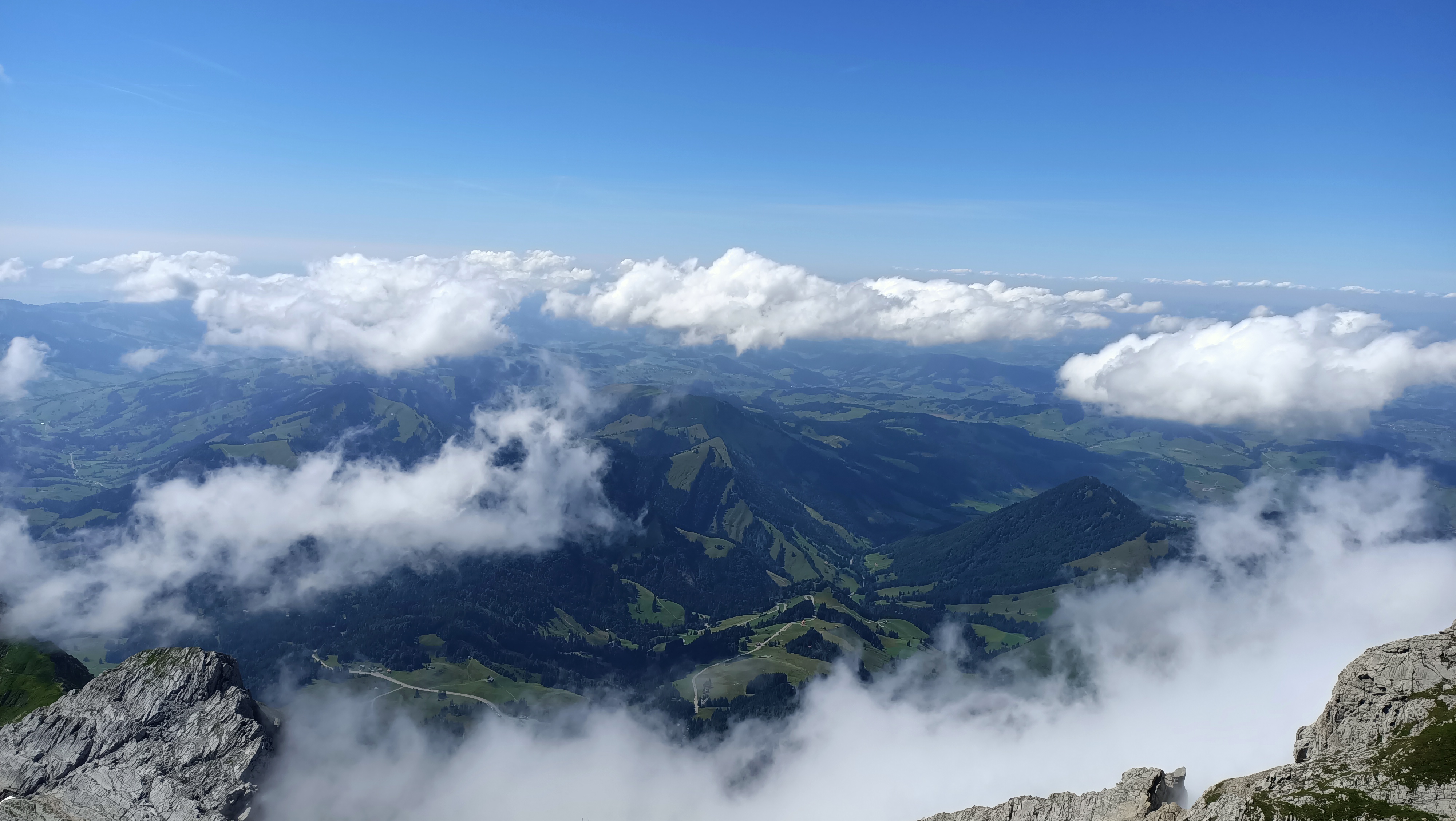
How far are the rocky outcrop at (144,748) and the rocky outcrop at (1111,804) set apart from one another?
105m

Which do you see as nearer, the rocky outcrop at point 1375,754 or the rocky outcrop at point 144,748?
the rocky outcrop at point 1375,754

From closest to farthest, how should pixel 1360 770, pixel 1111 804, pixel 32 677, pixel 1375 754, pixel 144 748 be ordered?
1. pixel 1360 770
2. pixel 1375 754
3. pixel 1111 804
4. pixel 144 748
5. pixel 32 677

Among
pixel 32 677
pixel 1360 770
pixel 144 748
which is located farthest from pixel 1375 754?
pixel 32 677

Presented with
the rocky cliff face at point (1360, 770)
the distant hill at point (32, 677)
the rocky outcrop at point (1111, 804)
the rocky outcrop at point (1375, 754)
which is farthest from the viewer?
the distant hill at point (32, 677)

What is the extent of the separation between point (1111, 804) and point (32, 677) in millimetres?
188695

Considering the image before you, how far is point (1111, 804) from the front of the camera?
229 ft

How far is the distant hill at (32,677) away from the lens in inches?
4946

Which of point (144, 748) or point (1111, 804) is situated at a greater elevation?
point (1111, 804)

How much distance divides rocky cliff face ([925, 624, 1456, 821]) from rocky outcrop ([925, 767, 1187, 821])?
0.44 feet

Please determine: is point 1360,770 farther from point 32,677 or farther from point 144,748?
point 32,677

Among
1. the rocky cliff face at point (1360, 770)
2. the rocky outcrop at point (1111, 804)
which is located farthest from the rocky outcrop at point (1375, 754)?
the rocky outcrop at point (1111, 804)

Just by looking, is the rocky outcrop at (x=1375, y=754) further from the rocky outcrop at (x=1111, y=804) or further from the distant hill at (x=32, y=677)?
the distant hill at (x=32, y=677)

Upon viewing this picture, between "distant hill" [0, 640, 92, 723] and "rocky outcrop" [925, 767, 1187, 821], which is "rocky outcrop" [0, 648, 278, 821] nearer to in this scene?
"distant hill" [0, 640, 92, 723]

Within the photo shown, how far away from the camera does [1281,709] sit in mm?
179250
